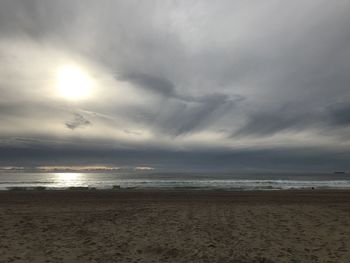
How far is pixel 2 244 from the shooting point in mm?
9898

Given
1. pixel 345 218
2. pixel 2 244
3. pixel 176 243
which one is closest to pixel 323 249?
pixel 176 243

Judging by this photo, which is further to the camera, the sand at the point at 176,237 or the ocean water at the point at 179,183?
the ocean water at the point at 179,183

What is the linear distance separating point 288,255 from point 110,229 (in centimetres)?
701

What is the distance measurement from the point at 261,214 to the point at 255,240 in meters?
5.12

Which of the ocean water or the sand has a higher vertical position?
the ocean water

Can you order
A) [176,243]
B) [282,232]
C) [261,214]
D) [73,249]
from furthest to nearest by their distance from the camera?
[261,214]
[282,232]
[176,243]
[73,249]

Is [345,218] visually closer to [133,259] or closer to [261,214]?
[261,214]

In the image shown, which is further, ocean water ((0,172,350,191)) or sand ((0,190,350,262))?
ocean water ((0,172,350,191))

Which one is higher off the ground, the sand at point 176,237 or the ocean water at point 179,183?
the ocean water at point 179,183

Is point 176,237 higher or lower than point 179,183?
lower

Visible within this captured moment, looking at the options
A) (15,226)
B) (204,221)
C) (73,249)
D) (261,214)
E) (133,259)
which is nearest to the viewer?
(133,259)

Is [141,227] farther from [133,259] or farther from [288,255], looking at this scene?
[288,255]

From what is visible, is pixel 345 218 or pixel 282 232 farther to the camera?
pixel 345 218

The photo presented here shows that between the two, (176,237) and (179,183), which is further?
(179,183)
